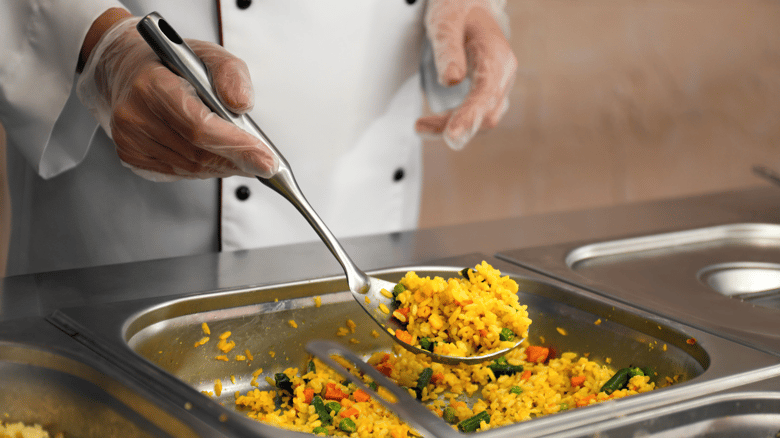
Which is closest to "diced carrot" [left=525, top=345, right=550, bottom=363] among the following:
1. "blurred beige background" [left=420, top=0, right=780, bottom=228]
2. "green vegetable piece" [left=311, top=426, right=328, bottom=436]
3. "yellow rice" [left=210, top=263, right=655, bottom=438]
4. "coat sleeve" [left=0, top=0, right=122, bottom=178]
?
"yellow rice" [left=210, top=263, right=655, bottom=438]

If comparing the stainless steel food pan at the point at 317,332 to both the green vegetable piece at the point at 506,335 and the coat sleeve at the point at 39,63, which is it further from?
the coat sleeve at the point at 39,63

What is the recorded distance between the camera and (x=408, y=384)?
84cm

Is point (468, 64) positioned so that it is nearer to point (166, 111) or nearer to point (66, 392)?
point (166, 111)

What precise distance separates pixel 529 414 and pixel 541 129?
2.40 metres

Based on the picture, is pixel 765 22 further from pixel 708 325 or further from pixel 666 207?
pixel 708 325

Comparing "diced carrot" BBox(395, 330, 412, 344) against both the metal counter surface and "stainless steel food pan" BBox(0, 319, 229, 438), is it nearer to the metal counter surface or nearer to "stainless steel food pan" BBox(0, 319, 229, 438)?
the metal counter surface

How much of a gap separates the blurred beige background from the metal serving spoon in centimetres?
199

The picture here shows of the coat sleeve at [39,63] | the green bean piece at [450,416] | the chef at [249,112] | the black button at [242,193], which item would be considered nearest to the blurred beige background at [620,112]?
the chef at [249,112]

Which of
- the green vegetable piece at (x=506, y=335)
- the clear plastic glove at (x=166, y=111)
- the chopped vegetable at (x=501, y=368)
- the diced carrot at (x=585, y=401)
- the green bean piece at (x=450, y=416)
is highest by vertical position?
the clear plastic glove at (x=166, y=111)

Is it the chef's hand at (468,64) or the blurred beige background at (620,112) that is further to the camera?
the blurred beige background at (620,112)

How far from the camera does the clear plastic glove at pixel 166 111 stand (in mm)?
790

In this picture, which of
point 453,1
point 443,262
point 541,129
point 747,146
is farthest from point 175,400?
point 747,146

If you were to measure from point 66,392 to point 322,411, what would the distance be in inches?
10.4

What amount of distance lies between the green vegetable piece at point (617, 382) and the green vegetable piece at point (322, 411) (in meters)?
0.32
